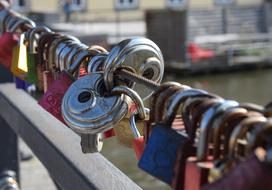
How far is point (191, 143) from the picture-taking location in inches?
22.9

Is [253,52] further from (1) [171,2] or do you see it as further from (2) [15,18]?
(2) [15,18]

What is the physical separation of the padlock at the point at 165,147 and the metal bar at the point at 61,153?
233 mm

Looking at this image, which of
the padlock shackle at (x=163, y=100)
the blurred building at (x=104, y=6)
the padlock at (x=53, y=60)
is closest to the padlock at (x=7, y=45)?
the padlock at (x=53, y=60)

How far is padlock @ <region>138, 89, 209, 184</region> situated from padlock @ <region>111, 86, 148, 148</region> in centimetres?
11

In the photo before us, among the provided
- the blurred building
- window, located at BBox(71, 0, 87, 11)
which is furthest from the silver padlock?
window, located at BBox(71, 0, 87, 11)

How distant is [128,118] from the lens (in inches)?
32.1

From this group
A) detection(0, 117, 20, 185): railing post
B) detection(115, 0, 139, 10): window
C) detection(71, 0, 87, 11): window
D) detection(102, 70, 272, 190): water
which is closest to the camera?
detection(0, 117, 20, 185): railing post

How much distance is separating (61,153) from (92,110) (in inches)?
13.3

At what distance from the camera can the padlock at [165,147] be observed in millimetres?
608

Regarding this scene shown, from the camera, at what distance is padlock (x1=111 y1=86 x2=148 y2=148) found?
2.43 ft

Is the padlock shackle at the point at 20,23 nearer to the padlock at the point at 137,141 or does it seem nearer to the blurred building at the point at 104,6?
the padlock at the point at 137,141

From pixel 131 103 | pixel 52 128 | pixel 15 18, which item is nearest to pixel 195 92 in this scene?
pixel 131 103

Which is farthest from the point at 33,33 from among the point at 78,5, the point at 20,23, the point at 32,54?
the point at 78,5

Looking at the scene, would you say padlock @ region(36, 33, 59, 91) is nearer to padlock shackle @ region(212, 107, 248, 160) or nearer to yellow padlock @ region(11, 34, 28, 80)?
yellow padlock @ region(11, 34, 28, 80)
